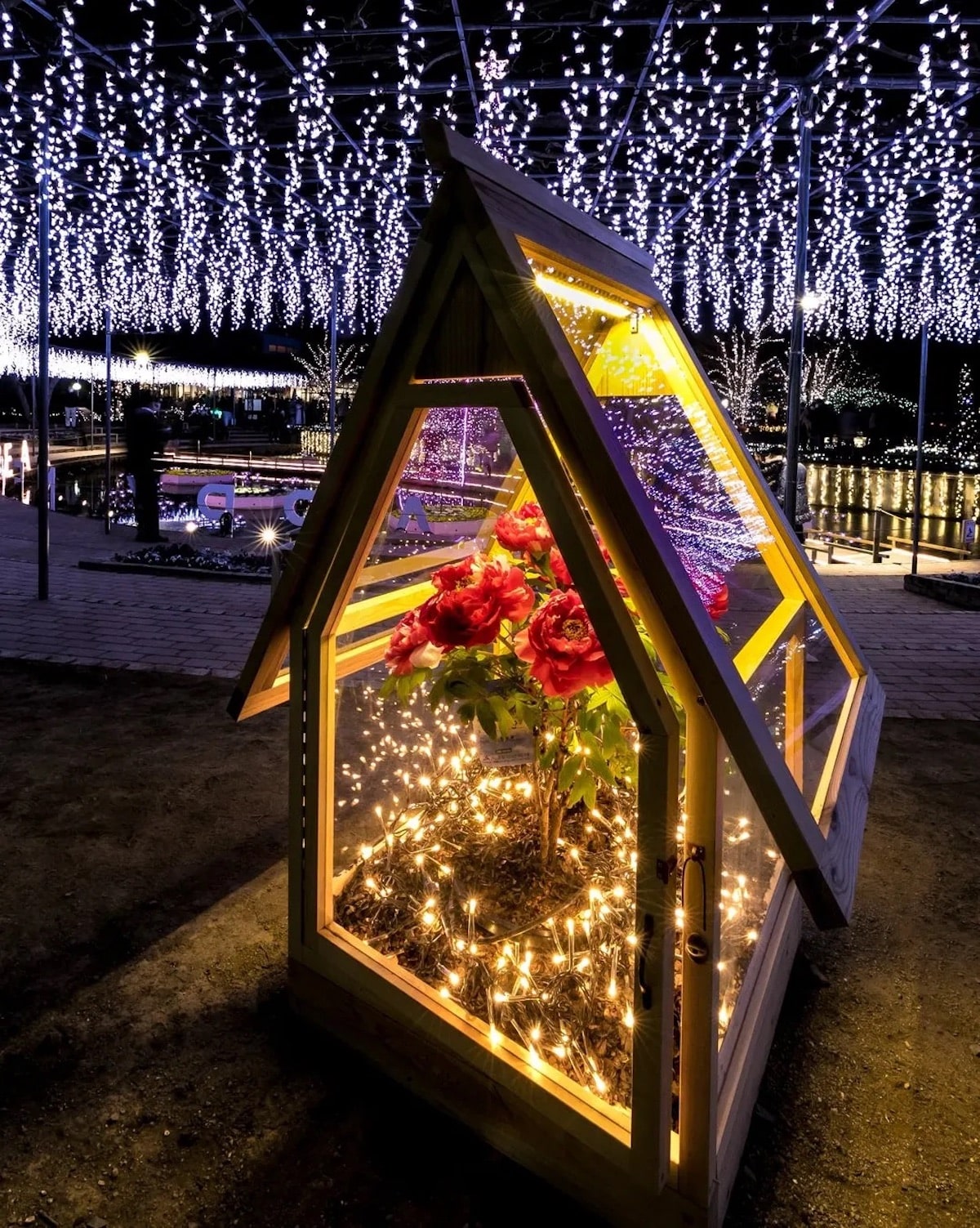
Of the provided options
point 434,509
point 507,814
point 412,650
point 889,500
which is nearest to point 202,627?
point 507,814

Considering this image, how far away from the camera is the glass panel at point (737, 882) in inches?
62.3

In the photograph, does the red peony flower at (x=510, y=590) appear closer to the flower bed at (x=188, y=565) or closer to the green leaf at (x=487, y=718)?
the green leaf at (x=487, y=718)

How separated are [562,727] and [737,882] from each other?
49 centimetres

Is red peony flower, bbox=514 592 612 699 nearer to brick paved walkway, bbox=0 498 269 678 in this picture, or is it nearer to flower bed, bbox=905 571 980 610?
brick paved walkway, bbox=0 498 269 678

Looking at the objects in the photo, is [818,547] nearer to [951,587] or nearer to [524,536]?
[951,587]

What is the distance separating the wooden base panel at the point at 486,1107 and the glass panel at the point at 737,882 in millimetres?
310

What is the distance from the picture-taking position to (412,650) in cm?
191

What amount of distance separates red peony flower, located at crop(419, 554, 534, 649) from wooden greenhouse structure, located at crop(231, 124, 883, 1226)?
0.01 metres

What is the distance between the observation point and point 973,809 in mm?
3594

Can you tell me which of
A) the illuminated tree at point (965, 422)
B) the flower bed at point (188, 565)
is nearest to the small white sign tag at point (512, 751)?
the flower bed at point (188, 565)

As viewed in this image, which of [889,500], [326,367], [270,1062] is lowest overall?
[270,1062]

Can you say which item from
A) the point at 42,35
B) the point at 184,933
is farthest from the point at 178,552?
the point at 184,933

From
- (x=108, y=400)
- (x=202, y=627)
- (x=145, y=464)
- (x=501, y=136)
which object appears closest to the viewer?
(x=202, y=627)

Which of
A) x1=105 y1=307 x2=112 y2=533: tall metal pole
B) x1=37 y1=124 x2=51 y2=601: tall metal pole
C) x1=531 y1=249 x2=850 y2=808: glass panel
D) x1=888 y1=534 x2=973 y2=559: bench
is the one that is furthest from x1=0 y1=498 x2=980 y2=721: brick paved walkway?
x1=888 y1=534 x2=973 y2=559: bench
